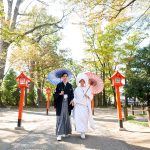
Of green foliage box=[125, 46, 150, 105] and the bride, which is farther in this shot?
green foliage box=[125, 46, 150, 105]

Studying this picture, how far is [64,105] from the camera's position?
779cm

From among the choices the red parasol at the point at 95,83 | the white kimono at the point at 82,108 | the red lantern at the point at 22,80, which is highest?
the red lantern at the point at 22,80

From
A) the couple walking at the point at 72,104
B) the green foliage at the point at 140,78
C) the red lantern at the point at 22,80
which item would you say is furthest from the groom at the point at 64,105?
the green foliage at the point at 140,78

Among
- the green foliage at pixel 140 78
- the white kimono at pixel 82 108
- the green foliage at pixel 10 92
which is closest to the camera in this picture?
the white kimono at pixel 82 108

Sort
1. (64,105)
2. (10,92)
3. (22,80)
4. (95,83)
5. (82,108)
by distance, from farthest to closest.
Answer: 1. (10,92)
2. (22,80)
3. (95,83)
4. (82,108)
5. (64,105)

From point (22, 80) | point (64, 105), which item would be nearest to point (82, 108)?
point (64, 105)

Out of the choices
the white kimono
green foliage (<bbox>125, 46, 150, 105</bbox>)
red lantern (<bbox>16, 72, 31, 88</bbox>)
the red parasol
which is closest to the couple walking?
the white kimono

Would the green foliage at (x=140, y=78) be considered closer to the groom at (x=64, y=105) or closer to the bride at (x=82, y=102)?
the bride at (x=82, y=102)

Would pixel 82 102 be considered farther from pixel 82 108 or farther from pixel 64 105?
pixel 64 105

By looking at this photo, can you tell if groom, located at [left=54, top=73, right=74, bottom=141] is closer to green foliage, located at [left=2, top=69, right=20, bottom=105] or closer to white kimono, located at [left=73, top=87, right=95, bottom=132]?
white kimono, located at [left=73, top=87, right=95, bottom=132]

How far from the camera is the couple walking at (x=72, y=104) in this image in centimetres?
767

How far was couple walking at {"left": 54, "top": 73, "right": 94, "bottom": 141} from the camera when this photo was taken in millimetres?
Result: 7668

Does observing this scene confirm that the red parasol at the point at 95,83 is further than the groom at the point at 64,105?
Yes

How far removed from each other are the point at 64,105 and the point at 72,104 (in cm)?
28
